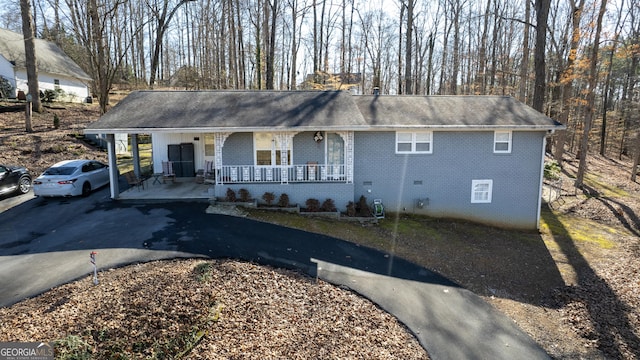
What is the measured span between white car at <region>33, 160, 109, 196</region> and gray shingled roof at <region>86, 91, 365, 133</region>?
268cm

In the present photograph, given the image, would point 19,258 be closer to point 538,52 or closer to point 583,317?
point 583,317

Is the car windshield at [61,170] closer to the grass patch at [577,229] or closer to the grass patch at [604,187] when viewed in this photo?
the grass patch at [577,229]

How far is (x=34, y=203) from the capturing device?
13523mm

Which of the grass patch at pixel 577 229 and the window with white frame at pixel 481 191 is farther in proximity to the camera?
the window with white frame at pixel 481 191

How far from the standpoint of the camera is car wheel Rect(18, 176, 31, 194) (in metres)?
14.7

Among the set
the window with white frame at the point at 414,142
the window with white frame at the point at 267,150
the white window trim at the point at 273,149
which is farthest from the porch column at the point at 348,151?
the window with white frame at the point at 267,150

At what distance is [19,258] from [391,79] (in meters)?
39.2

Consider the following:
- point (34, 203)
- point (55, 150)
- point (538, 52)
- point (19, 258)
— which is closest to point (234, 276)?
point (19, 258)

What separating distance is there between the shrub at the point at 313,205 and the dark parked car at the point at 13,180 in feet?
39.1

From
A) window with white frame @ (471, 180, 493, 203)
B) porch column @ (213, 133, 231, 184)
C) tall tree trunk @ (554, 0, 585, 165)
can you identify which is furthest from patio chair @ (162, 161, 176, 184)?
tall tree trunk @ (554, 0, 585, 165)

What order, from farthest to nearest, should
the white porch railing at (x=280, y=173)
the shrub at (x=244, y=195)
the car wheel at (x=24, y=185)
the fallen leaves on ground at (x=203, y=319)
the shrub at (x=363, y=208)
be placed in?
the car wheel at (x=24, y=185) < the shrub at (x=363, y=208) < the white porch railing at (x=280, y=173) < the shrub at (x=244, y=195) < the fallen leaves on ground at (x=203, y=319)

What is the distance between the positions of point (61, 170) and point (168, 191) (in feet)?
13.8

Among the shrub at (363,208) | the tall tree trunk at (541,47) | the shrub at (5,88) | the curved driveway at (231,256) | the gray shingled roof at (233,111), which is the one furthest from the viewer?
the shrub at (5,88)

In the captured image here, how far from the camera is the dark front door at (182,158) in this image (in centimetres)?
1750
